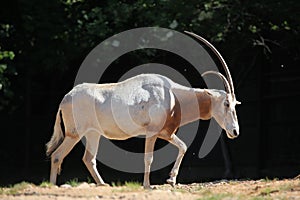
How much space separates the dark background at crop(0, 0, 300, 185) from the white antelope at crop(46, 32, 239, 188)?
4.65 metres

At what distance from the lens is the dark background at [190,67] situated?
13.9 metres

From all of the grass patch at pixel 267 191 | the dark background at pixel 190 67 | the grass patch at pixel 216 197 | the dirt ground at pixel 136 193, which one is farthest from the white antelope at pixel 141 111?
the dark background at pixel 190 67

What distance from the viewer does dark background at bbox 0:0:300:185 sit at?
13898mm

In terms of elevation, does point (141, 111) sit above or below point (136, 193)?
above

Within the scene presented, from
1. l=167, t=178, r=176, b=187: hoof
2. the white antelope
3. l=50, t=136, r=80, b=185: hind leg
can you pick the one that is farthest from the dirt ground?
l=50, t=136, r=80, b=185: hind leg

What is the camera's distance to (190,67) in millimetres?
15352

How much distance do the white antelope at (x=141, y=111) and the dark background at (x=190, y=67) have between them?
4.65 meters

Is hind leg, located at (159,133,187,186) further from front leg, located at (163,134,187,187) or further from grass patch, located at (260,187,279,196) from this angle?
grass patch, located at (260,187,279,196)

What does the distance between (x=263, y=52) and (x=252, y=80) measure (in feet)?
2.77

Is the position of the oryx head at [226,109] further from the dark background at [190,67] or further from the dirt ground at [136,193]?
the dark background at [190,67]

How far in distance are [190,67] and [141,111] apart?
6.73 m

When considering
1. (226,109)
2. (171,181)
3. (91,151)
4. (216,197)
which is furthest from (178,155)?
(216,197)

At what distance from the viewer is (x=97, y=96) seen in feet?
29.8

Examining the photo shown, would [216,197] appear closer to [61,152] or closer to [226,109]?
[226,109]
